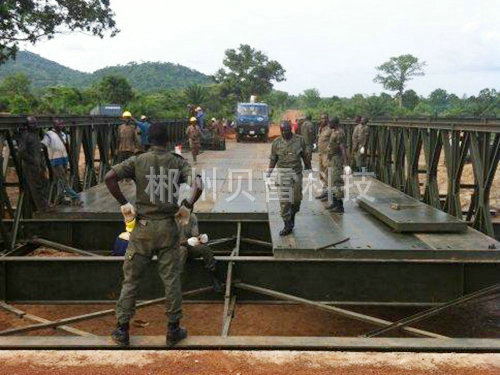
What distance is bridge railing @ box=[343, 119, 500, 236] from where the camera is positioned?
24.0ft

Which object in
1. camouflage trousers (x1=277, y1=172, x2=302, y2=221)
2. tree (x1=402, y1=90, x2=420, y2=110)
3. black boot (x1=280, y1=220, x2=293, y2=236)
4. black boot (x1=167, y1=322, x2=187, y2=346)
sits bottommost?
black boot (x1=167, y1=322, x2=187, y2=346)

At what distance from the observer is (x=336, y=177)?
8.77 meters

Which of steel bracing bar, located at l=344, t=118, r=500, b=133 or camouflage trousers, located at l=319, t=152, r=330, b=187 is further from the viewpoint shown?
camouflage trousers, located at l=319, t=152, r=330, b=187

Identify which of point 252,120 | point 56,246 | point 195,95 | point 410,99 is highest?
point 410,99

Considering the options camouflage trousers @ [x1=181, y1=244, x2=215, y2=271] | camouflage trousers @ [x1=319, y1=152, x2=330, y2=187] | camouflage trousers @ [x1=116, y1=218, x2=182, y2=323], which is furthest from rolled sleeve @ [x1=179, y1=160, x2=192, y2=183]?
camouflage trousers @ [x1=319, y1=152, x2=330, y2=187]

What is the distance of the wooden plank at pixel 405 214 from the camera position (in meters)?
7.16

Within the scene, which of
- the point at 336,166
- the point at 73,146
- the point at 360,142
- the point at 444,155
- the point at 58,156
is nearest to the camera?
the point at 336,166

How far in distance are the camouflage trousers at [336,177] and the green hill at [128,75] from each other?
129 metres

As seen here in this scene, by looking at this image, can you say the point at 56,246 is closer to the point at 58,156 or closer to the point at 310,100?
the point at 58,156

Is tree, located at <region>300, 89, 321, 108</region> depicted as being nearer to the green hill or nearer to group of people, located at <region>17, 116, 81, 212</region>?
the green hill

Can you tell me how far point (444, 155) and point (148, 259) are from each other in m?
7.15

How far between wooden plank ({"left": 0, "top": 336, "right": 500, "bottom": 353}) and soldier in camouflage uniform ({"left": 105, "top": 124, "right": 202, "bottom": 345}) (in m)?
0.13

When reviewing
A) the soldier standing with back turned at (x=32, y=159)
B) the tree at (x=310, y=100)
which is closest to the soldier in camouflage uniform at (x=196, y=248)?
the soldier standing with back turned at (x=32, y=159)

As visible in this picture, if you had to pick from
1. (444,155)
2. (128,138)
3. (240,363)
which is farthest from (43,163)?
(444,155)
